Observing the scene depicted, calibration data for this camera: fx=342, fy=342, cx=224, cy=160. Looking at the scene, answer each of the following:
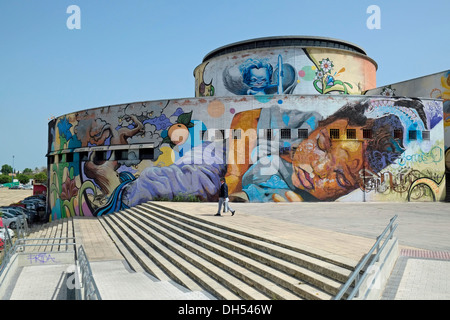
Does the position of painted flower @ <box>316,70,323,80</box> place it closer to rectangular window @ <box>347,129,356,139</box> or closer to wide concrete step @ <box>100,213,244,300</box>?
rectangular window @ <box>347,129,356,139</box>

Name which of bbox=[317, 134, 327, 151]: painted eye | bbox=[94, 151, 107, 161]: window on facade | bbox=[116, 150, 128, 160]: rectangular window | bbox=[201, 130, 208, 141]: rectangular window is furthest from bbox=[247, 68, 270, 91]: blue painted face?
bbox=[94, 151, 107, 161]: window on facade

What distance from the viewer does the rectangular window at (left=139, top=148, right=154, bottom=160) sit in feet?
68.3

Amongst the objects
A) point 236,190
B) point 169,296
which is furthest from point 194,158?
point 169,296

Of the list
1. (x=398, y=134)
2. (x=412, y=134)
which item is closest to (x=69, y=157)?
(x=398, y=134)

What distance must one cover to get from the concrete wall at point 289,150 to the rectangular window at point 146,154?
0.06m

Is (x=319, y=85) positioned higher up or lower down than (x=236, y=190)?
higher up

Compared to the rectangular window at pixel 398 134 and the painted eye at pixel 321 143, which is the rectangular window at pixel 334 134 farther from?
the rectangular window at pixel 398 134

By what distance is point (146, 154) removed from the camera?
2100cm

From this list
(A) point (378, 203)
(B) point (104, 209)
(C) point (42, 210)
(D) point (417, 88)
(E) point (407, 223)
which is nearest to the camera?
(E) point (407, 223)

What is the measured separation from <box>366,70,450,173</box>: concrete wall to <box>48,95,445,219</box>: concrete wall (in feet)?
6.63

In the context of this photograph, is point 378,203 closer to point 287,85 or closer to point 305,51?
point 287,85

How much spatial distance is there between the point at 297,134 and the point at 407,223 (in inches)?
350

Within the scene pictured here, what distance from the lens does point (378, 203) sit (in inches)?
754

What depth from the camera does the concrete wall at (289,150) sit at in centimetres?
1934
